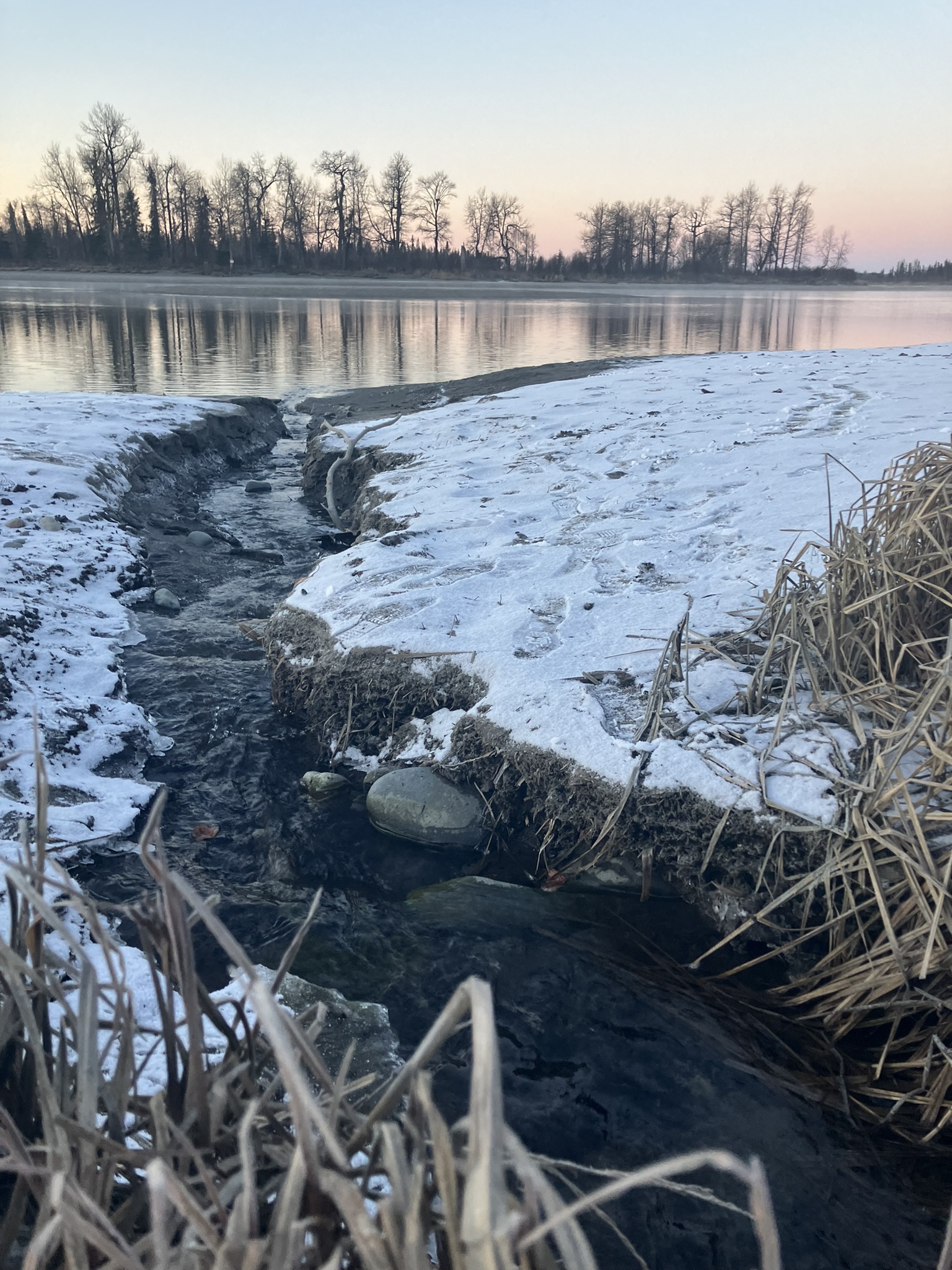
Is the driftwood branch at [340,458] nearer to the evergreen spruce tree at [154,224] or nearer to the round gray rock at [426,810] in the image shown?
the round gray rock at [426,810]

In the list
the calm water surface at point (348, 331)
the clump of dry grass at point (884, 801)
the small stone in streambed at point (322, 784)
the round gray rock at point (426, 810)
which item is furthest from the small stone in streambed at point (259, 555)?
the calm water surface at point (348, 331)

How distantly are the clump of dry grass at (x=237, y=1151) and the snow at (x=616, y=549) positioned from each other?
6.89ft

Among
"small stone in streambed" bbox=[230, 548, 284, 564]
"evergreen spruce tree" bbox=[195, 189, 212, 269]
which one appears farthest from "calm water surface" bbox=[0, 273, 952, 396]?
"evergreen spruce tree" bbox=[195, 189, 212, 269]

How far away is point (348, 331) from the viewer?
2544 cm

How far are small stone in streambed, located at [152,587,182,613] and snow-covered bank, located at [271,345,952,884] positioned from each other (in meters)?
1.02

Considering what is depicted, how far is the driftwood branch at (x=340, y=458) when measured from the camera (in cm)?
718

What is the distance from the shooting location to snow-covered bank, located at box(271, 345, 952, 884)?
3.09 metres

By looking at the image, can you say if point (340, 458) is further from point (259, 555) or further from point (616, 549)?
point (616, 549)

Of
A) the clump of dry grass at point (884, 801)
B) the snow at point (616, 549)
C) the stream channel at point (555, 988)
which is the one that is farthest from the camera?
the snow at point (616, 549)

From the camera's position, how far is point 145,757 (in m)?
3.73

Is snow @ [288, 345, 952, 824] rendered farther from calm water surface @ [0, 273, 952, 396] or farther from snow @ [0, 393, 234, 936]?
calm water surface @ [0, 273, 952, 396]

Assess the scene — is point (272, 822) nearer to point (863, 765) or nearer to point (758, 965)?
point (758, 965)

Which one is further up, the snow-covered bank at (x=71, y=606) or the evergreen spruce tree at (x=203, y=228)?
the evergreen spruce tree at (x=203, y=228)

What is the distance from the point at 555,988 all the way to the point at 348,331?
998 inches
